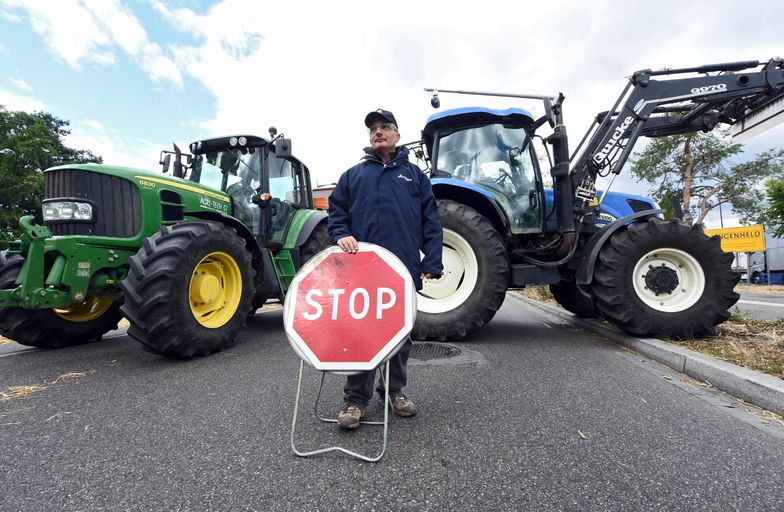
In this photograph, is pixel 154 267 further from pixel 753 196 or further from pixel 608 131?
pixel 753 196

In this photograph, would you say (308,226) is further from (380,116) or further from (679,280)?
(679,280)

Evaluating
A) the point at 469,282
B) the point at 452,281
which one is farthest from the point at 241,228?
the point at 469,282

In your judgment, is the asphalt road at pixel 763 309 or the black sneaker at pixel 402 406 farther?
the asphalt road at pixel 763 309

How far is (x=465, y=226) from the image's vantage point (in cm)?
431

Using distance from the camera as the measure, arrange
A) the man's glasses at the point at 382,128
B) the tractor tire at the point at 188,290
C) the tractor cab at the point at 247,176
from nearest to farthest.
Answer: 1. the man's glasses at the point at 382,128
2. the tractor tire at the point at 188,290
3. the tractor cab at the point at 247,176

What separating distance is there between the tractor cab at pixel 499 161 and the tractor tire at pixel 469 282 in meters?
0.60

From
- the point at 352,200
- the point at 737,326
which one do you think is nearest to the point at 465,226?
the point at 352,200

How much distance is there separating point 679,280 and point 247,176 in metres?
5.41

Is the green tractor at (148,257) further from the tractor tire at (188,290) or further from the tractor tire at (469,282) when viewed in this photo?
the tractor tire at (469,282)

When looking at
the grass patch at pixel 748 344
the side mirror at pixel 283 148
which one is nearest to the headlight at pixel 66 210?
the side mirror at pixel 283 148

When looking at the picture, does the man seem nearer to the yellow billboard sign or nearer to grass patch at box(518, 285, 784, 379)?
grass patch at box(518, 285, 784, 379)

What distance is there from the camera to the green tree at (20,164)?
23234 millimetres

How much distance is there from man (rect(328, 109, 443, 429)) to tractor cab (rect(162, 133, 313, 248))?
291 centimetres

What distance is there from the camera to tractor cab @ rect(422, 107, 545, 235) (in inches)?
187
